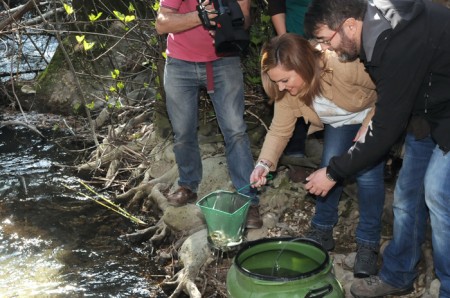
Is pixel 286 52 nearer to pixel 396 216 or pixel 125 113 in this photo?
pixel 396 216

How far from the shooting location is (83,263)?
15.9 feet

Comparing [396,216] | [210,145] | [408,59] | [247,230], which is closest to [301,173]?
[247,230]

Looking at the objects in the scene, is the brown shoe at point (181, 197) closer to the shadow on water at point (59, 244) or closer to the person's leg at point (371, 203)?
the shadow on water at point (59, 244)

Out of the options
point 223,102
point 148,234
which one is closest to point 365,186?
point 223,102

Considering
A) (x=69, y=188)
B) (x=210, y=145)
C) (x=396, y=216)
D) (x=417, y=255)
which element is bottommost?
(x=69, y=188)

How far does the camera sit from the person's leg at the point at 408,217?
10.3ft

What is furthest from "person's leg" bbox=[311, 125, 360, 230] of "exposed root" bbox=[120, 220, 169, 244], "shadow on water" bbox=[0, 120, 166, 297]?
"exposed root" bbox=[120, 220, 169, 244]

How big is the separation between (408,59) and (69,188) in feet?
14.3

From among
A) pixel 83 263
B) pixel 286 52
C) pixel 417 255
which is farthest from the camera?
pixel 83 263

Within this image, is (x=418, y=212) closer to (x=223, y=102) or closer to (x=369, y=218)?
(x=369, y=218)

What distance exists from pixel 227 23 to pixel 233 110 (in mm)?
614

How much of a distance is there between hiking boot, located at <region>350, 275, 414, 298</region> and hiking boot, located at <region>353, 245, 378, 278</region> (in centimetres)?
8

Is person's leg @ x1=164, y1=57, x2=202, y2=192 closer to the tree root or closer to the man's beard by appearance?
the tree root

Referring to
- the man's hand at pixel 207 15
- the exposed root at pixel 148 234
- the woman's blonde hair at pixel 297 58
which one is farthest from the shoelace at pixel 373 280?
the exposed root at pixel 148 234
